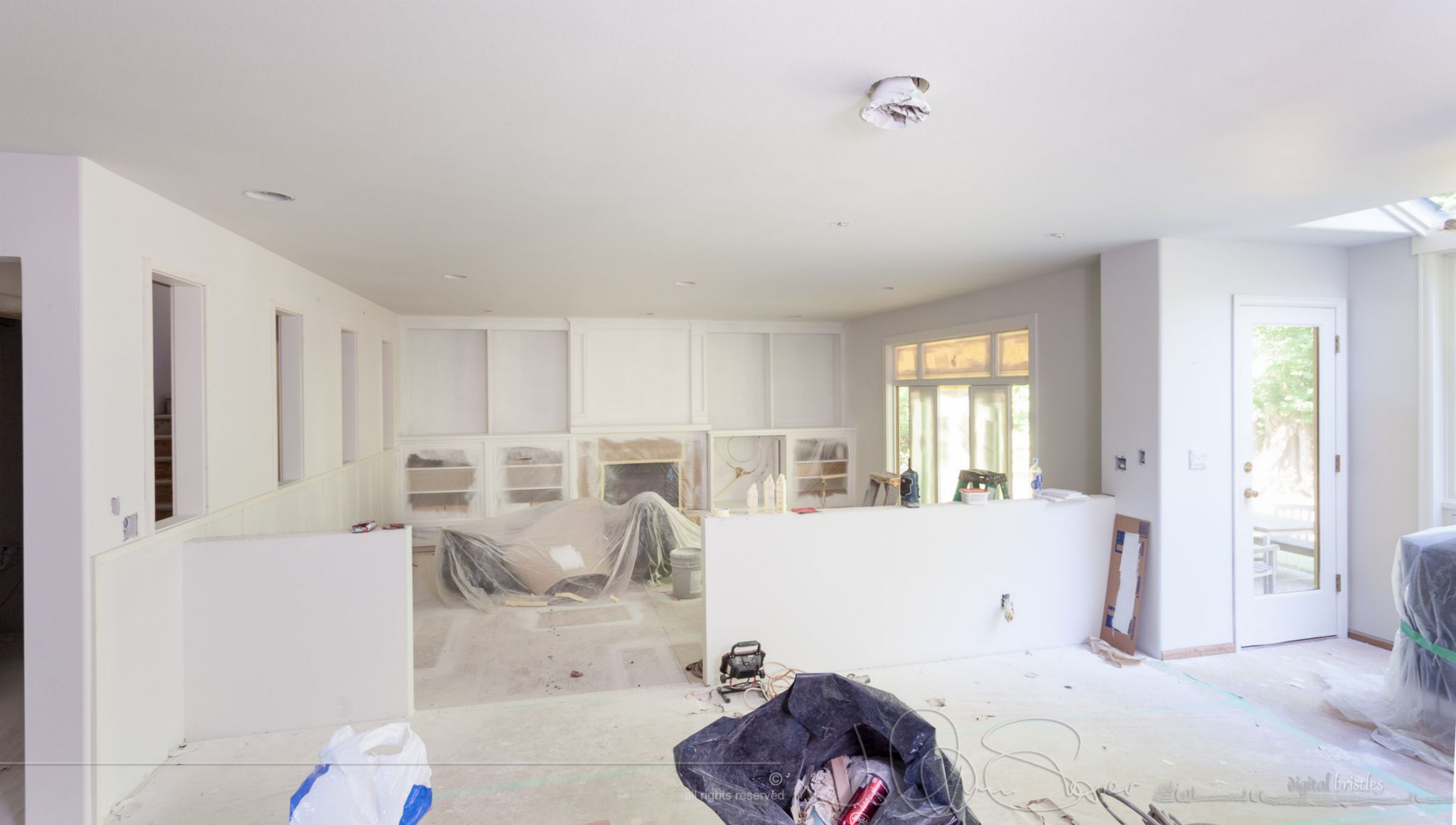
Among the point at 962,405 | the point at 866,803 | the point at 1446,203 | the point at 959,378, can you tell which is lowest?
the point at 866,803

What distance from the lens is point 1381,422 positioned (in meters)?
4.17

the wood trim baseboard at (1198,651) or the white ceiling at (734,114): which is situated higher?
Result: the white ceiling at (734,114)

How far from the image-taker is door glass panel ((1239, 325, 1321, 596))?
422 cm

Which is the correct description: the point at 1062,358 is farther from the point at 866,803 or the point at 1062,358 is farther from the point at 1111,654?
the point at 866,803

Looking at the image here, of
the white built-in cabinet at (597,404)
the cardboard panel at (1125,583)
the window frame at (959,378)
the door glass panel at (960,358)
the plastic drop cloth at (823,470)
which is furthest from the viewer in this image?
the plastic drop cloth at (823,470)

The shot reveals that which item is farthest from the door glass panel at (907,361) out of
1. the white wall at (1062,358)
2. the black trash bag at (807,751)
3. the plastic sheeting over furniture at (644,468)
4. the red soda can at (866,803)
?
the red soda can at (866,803)

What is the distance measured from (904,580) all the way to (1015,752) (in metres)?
1.19

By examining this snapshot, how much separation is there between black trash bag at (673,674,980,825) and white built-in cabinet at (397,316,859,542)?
5667 mm

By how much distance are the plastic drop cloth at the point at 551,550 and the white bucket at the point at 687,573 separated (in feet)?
0.67

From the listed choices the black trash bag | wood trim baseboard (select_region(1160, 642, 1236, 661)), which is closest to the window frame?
wood trim baseboard (select_region(1160, 642, 1236, 661))

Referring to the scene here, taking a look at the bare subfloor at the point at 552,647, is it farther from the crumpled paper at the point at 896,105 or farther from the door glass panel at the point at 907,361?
the door glass panel at the point at 907,361

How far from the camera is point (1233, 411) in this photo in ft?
13.5

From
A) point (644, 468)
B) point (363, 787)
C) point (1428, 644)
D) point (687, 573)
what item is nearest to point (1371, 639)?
point (1428, 644)

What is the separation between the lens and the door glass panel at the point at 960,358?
600cm
